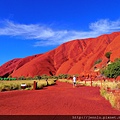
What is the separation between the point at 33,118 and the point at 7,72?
13933 centimetres

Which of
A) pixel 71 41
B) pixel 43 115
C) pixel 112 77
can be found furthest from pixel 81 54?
pixel 43 115

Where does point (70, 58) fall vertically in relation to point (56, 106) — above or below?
above

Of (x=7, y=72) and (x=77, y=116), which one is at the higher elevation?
(x=7, y=72)

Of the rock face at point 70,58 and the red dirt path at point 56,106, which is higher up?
the rock face at point 70,58

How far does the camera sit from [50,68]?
4498 inches

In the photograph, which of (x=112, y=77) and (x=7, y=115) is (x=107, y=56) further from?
(x=7, y=115)

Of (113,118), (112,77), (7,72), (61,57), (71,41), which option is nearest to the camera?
(113,118)

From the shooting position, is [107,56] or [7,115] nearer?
[7,115]

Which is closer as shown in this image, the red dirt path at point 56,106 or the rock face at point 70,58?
the red dirt path at point 56,106

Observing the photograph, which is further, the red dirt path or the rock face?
the rock face

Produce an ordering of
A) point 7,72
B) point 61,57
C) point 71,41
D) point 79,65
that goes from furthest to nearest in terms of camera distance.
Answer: point 7,72, point 71,41, point 61,57, point 79,65

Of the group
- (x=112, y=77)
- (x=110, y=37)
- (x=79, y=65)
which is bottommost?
(x=112, y=77)

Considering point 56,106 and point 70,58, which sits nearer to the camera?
point 56,106

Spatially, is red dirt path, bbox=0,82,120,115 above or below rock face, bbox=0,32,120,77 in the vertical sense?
below
